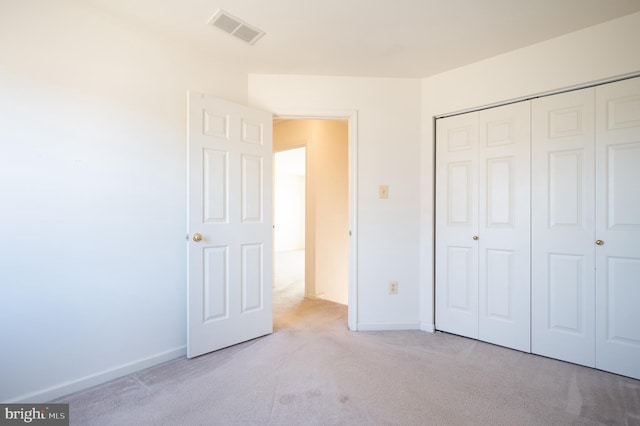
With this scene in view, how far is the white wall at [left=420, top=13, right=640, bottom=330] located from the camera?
2016mm

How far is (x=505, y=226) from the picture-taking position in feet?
8.16

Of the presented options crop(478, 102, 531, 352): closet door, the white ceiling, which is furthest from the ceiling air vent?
crop(478, 102, 531, 352): closet door

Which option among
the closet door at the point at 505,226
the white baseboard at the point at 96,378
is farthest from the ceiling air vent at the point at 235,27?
the white baseboard at the point at 96,378

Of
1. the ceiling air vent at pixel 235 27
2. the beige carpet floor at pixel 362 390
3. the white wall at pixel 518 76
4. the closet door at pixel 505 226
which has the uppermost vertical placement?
the ceiling air vent at pixel 235 27

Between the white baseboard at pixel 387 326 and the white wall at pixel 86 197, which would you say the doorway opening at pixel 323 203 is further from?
the white wall at pixel 86 197

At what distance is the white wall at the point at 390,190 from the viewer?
9.36 feet

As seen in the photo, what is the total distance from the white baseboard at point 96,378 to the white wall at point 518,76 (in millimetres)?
2177

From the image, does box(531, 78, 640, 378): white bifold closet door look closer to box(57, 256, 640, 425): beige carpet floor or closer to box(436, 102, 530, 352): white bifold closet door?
box(436, 102, 530, 352): white bifold closet door

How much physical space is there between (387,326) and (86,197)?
257 cm

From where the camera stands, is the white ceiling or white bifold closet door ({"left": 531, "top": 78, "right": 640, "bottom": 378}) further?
white bifold closet door ({"left": 531, "top": 78, "right": 640, "bottom": 378})

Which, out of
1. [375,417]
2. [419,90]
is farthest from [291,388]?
[419,90]

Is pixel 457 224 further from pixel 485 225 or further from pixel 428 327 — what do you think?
pixel 428 327

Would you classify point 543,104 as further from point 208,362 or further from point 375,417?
point 208,362
